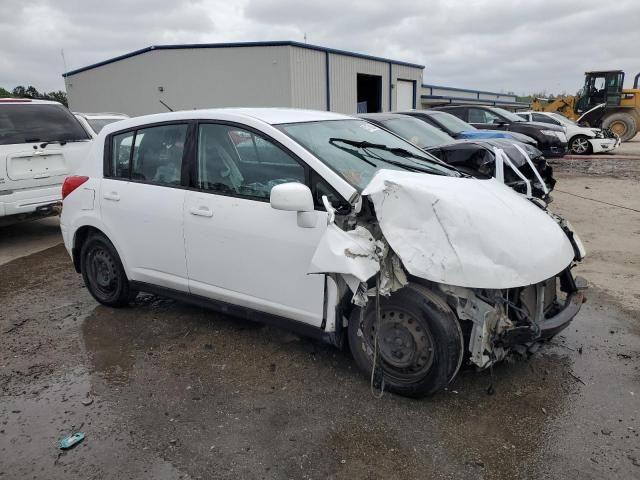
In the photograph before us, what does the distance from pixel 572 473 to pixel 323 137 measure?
2468 mm

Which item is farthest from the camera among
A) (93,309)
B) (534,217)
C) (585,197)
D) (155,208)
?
(585,197)

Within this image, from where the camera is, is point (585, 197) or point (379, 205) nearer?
point (379, 205)

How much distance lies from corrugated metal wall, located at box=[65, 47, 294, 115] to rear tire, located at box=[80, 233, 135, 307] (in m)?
15.6

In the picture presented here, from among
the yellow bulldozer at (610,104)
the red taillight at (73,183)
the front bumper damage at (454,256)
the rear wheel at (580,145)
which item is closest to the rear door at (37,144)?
the red taillight at (73,183)

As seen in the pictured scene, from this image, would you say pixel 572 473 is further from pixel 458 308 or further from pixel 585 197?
pixel 585 197

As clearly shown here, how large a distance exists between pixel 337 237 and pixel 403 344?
75cm

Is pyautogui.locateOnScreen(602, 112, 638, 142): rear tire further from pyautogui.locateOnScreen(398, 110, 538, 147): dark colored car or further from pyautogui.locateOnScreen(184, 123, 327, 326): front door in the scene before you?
pyautogui.locateOnScreen(184, 123, 327, 326): front door

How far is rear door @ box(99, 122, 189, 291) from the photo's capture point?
383 cm

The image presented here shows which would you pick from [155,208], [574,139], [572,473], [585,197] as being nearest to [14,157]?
[155,208]

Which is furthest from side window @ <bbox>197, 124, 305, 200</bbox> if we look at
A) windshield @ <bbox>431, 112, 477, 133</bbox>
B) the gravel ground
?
windshield @ <bbox>431, 112, 477, 133</bbox>

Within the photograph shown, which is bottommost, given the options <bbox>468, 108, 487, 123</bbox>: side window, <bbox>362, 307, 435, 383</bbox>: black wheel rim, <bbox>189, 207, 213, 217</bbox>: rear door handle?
<bbox>362, 307, 435, 383</bbox>: black wheel rim

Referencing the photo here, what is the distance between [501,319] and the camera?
2.78 metres

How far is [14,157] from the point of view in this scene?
6.43m

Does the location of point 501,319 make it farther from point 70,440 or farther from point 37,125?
point 37,125
